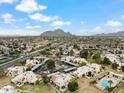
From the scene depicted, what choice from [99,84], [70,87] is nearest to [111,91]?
[99,84]

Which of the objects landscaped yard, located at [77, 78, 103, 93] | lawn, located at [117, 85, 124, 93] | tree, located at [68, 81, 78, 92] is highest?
tree, located at [68, 81, 78, 92]

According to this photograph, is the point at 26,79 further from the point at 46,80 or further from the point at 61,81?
the point at 61,81

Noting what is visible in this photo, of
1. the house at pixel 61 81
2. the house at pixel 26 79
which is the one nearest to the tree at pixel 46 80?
the house at pixel 61 81

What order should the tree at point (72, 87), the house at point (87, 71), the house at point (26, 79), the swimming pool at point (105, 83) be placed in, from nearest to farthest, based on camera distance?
the tree at point (72, 87)
the swimming pool at point (105, 83)
the house at point (26, 79)
the house at point (87, 71)

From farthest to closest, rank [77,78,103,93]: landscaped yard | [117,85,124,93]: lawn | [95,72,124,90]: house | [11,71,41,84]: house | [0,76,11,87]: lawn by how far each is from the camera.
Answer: [0,76,11,87]: lawn → [11,71,41,84]: house → [95,72,124,90]: house → [117,85,124,93]: lawn → [77,78,103,93]: landscaped yard

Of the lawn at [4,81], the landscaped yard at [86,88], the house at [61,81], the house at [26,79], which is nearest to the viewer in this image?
the landscaped yard at [86,88]

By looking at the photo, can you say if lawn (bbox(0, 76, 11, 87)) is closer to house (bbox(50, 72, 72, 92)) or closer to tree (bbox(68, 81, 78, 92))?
house (bbox(50, 72, 72, 92))

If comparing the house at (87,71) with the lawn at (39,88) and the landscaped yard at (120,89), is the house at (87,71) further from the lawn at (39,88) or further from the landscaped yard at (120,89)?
the lawn at (39,88)

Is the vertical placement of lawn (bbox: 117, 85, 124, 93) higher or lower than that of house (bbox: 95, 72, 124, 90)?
lower

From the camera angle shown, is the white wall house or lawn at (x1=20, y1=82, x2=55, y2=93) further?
the white wall house

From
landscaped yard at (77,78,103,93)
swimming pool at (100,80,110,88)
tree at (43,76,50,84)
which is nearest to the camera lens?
landscaped yard at (77,78,103,93)

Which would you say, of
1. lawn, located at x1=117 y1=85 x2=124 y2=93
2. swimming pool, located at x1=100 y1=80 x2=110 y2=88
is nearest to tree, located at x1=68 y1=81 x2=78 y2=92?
swimming pool, located at x1=100 y1=80 x2=110 y2=88
